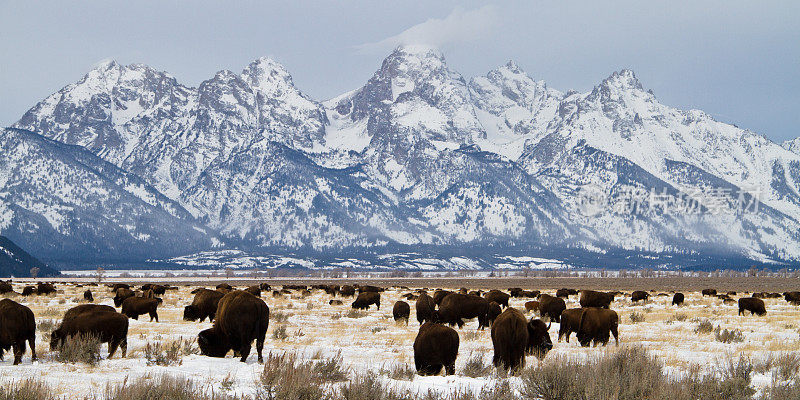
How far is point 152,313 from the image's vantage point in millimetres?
28938

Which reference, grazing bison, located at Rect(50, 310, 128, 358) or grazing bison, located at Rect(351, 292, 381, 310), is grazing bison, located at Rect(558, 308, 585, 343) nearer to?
grazing bison, located at Rect(50, 310, 128, 358)

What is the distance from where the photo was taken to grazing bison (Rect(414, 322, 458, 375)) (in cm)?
1527

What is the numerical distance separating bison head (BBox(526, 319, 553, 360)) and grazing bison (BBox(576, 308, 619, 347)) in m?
4.31

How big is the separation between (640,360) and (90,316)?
→ 11746 millimetres

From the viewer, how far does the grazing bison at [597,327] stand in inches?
850

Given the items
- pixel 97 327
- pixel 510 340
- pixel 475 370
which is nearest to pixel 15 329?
pixel 97 327

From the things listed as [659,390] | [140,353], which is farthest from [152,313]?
[659,390]

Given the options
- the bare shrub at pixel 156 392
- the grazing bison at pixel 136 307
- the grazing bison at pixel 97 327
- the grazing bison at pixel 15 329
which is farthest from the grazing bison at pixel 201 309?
the bare shrub at pixel 156 392

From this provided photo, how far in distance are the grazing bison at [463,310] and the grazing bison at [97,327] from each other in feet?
51.4

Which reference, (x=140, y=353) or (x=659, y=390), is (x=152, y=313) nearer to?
(x=140, y=353)

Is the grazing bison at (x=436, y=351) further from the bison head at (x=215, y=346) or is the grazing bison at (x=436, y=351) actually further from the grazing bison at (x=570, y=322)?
the grazing bison at (x=570, y=322)

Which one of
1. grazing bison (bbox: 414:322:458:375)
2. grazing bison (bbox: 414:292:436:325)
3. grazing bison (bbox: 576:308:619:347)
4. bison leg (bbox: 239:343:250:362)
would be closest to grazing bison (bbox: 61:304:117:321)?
bison leg (bbox: 239:343:250:362)

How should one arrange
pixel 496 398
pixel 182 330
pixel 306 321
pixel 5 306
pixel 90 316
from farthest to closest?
pixel 306 321 → pixel 182 330 → pixel 90 316 → pixel 5 306 → pixel 496 398

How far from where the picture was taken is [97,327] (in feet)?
50.6
